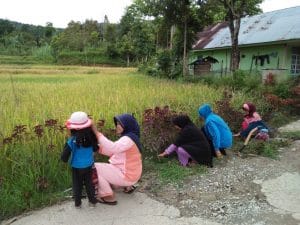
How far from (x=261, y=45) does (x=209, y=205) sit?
16.4 m

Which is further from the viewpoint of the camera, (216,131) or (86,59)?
(86,59)

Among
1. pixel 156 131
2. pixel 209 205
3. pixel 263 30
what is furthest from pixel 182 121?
pixel 263 30

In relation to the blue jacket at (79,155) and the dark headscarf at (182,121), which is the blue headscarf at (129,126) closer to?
the blue jacket at (79,155)

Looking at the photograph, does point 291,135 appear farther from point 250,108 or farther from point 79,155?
point 79,155

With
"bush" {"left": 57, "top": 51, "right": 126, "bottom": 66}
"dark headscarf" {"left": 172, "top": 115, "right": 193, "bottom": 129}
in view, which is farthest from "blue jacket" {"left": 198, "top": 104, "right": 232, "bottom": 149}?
"bush" {"left": 57, "top": 51, "right": 126, "bottom": 66}

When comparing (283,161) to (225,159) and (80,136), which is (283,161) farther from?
(80,136)

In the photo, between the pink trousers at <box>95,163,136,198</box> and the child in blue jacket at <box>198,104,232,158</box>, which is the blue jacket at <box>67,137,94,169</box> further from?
the child in blue jacket at <box>198,104,232,158</box>

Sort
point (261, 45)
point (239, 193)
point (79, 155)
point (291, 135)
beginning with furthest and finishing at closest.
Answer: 1. point (261, 45)
2. point (291, 135)
3. point (239, 193)
4. point (79, 155)

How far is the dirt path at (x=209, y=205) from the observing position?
410 cm

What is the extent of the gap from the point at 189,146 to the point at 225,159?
0.88 meters

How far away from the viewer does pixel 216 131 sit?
20.1 ft

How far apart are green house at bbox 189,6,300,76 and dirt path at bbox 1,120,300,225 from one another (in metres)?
11.4

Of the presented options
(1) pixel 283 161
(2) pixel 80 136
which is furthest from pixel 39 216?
(1) pixel 283 161

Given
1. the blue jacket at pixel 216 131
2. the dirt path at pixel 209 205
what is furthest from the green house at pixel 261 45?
the dirt path at pixel 209 205
